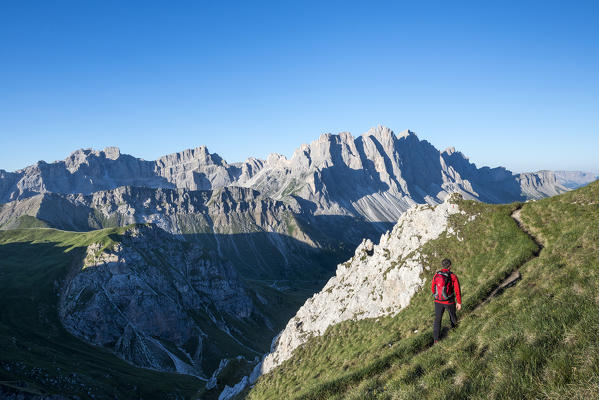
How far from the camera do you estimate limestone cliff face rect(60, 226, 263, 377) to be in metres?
123

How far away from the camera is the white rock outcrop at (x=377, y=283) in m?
45.0

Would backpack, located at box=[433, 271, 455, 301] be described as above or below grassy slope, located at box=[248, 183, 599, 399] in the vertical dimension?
above

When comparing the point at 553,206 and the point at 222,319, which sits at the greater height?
the point at 553,206

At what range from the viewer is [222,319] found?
596 ft

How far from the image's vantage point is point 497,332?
43.0 ft

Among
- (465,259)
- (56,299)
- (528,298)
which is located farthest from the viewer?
(56,299)

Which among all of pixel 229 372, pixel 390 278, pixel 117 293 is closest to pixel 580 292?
pixel 390 278

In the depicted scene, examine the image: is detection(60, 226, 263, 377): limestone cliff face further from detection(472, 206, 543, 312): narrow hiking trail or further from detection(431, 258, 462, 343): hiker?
detection(431, 258, 462, 343): hiker

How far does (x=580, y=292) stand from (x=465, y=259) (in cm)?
2558

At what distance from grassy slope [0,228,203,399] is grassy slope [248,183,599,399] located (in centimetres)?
4617

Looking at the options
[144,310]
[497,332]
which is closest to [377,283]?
[497,332]

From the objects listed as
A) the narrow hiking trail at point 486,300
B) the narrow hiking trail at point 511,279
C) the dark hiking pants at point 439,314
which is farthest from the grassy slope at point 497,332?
the dark hiking pants at point 439,314

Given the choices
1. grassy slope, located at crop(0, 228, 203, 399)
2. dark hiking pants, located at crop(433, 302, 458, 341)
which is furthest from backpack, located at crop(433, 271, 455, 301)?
grassy slope, located at crop(0, 228, 203, 399)

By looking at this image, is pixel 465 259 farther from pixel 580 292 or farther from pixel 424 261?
pixel 580 292
